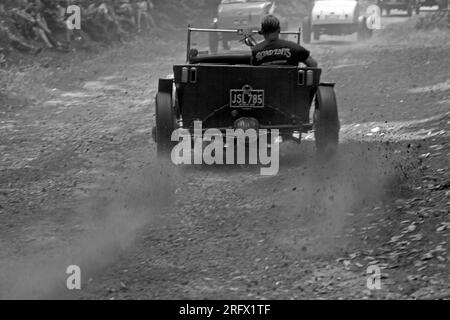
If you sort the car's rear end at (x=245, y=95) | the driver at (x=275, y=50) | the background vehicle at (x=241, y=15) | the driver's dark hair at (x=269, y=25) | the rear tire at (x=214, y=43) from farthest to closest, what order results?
1. the background vehicle at (x=241, y=15)
2. the rear tire at (x=214, y=43)
3. the driver at (x=275, y=50)
4. the driver's dark hair at (x=269, y=25)
5. the car's rear end at (x=245, y=95)

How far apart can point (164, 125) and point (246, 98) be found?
99 cm

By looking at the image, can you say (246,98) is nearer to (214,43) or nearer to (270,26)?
(270,26)

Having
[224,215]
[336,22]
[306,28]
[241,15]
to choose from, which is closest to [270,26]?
[224,215]

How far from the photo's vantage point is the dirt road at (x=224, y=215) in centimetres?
532

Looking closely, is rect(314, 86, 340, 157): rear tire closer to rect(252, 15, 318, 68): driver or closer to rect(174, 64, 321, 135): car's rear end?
rect(174, 64, 321, 135): car's rear end

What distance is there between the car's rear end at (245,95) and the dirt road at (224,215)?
569mm

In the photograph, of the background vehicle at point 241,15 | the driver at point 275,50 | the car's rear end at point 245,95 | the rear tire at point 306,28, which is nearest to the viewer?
the car's rear end at point 245,95

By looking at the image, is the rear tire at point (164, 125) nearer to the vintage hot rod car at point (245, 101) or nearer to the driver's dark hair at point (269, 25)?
the vintage hot rod car at point (245, 101)

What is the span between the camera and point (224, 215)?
22.9ft

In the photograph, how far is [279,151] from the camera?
955 centimetres

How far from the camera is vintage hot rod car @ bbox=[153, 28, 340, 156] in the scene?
8.37 m

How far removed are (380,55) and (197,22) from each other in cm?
1146

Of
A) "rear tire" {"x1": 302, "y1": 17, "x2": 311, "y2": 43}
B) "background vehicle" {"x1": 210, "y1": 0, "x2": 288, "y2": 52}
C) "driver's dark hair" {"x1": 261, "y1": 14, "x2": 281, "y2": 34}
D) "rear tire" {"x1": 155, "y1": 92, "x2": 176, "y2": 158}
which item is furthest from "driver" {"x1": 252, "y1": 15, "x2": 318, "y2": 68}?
"rear tire" {"x1": 302, "y1": 17, "x2": 311, "y2": 43}

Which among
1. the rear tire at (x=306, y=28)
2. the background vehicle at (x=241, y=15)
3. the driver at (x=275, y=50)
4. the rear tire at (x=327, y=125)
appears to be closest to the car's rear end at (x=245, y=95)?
the rear tire at (x=327, y=125)
